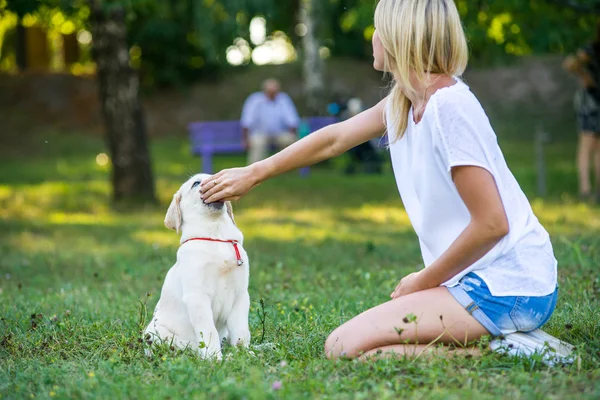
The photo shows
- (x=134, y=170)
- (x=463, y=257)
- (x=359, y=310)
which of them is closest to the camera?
(x=463, y=257)

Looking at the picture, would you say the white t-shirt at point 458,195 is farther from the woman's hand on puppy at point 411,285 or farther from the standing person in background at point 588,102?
the standing person in background at point 588,102

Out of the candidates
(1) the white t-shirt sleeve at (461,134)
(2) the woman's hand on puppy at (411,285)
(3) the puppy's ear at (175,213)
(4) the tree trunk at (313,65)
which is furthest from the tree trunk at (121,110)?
(4) the tree trunk at (313,65)

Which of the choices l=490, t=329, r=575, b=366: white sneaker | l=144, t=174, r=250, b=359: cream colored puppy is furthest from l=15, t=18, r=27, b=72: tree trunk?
l=490, t=329, r=575, b=366: white sneaker

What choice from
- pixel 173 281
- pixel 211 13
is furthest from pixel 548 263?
pixel 211 13

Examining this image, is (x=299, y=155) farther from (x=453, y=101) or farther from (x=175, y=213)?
(x=453, y=101)

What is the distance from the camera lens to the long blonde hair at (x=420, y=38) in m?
3.68

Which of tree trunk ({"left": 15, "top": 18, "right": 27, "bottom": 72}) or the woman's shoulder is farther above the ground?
tree trunk ({"left": 15, "top": 18, "right": 27, "bottom": 72})

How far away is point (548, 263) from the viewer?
386 cm

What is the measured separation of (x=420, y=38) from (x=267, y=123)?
46.3 ft

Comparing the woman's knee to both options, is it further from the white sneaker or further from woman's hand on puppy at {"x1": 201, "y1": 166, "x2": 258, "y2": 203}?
woman's hand on puppy at {"x1": 201, "y1": 166, "x2": 258, "y2": 203}

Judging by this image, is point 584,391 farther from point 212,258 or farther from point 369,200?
point 369,200

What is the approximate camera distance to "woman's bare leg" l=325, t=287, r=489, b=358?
3834mm

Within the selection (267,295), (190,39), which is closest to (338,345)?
(267,295)

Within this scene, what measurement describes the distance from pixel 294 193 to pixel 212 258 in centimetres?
1010
